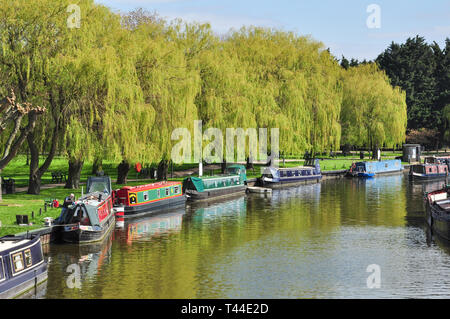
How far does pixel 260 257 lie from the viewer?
108 feet

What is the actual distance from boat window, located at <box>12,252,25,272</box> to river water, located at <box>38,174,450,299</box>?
4.91 feet

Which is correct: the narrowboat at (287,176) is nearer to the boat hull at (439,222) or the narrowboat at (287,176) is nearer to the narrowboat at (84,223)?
the boat hull at (439,222)

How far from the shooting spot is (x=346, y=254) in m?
33.6

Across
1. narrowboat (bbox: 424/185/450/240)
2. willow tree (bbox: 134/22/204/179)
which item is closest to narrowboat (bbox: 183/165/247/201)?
willow tree (bbox: 134/22/204/179)

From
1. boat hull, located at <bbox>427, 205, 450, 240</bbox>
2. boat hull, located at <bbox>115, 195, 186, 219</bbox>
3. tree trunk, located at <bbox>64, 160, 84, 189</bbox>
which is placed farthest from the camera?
tree trunk, located at <bbox>64, 160, 84, 189</bbox>

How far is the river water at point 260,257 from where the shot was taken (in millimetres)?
26859

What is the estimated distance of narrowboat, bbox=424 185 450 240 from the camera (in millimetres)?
36844

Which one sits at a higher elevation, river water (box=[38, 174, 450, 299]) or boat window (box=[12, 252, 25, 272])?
boat window (box=[12, 252, 25, 272])

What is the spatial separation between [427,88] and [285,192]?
82.4 meters

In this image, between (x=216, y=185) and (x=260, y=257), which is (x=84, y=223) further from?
(x=216, y=185)

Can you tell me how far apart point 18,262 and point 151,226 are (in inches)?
696

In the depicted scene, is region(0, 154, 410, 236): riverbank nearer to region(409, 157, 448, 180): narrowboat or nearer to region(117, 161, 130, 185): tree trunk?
region(117, 161, 130, 185): tree trunk
